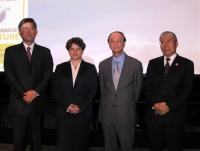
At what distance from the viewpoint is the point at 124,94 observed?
110 inches

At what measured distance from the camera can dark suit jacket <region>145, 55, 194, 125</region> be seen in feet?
8.86

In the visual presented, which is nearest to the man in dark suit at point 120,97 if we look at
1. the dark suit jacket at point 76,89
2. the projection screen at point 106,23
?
the dark suit jacket at point 76,89

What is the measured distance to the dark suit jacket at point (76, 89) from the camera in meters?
2.78

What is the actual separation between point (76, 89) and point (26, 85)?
48 cm

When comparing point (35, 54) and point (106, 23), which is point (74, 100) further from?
point (106, 23)

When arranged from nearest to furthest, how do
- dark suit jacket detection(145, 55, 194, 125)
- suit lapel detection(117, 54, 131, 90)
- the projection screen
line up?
1. dark suit jacket detection(145, 55, 194, 125)
2. suit lapel detection(117, 54, 131, 90)
3. the projection screen

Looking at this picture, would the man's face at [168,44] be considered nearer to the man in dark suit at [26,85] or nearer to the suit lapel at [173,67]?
the suit lapel at [173,67]

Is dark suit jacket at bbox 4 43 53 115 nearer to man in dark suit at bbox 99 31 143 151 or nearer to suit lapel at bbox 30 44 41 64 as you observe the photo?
suit lapel at bbox 30 44 41 64

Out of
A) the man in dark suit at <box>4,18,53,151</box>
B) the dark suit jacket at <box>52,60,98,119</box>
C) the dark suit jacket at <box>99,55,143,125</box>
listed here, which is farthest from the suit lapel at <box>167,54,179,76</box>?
the man in dark suit at <box>4,18,53,151</box>

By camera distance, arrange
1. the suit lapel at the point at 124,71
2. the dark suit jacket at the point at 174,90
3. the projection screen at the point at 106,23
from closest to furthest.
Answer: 1. the dark suit jacket at the point at 174,90
2. the suit lapel at the point at 124,71
3. the projection screen at the point at 106,23

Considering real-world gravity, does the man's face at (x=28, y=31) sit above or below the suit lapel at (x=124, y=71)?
above

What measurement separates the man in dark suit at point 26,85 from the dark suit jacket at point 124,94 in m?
0.61

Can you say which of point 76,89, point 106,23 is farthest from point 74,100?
point 106,23

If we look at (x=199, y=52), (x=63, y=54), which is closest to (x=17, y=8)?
(x=63, y=54)
